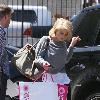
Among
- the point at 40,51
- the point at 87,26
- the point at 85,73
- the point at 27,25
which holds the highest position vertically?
the point at 87,26

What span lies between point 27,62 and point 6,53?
0.39 meters

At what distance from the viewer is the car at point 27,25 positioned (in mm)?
13538

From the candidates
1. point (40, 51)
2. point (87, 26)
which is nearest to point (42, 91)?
point (40, 51)

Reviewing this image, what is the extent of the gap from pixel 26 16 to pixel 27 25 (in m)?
0.90

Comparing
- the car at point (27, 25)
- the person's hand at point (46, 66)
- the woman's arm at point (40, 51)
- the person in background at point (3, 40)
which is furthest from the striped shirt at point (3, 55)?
the car at point (27, 25)

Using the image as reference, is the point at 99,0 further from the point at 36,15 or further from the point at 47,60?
the point at 47,60

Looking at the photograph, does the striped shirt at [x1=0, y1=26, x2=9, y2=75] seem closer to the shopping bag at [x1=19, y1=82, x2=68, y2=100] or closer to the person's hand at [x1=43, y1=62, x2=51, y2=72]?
the shopping bag at [x1=19, y1=82, x2=68, y2=100]

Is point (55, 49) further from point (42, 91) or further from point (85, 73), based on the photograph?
point (85, 73)

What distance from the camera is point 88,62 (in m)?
6.41

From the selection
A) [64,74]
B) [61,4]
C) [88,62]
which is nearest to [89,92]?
[88,62]

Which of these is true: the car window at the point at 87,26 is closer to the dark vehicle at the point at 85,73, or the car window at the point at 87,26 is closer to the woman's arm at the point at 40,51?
the dark vehicle at the point at 85,73

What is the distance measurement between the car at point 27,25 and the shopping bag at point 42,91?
714 cm

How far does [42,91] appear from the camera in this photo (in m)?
5.47

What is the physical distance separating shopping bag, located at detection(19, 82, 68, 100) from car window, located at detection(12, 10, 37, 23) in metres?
8.69
